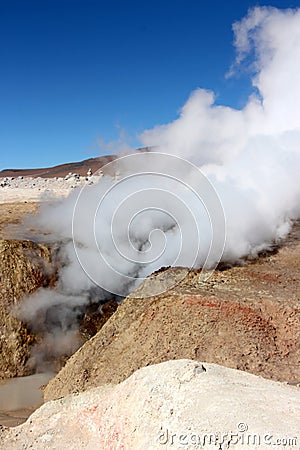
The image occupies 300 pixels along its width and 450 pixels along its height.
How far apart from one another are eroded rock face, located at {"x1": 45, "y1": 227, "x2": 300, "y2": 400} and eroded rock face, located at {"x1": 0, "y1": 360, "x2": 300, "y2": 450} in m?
1.76

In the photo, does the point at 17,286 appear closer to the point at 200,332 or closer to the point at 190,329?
the point at 190,329

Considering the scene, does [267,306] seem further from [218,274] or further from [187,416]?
[187,416]

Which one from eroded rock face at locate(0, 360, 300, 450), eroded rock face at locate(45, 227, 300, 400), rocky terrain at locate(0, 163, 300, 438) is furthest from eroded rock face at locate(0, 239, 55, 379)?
eroded rock face at locate(0, 360, 300, 450)

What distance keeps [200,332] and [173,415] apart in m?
3.73

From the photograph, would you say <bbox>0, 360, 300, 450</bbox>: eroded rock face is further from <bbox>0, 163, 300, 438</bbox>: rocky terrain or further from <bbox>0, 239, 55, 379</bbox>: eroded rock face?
<bbox>0, 239, 55, 379</bbox>: eroded rock face

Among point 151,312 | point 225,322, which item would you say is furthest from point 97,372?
point 225,322

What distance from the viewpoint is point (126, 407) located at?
6.27 m

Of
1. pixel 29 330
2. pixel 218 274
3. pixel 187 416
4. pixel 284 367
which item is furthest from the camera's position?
pixel 29 330

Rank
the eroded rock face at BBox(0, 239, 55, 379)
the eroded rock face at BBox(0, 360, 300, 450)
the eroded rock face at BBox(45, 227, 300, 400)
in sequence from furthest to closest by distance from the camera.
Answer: the eroded rock face at BBox(0, 239, 55, 379)
the eroded rock face at BBox(45, 227, 300, 400)
the eroded rock face at BBox(0, 360, 300, 450)

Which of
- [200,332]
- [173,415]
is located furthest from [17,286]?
[173,415]

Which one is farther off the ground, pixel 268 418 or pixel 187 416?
pixel 268 418

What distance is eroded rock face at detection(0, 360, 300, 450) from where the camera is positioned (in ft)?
15.3

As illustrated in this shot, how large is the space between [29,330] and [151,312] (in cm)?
428

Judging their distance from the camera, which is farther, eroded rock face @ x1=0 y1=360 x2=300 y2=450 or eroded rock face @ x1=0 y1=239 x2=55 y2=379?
eroded rock face @ x1=0 y1=239 x2=55 y2=379
